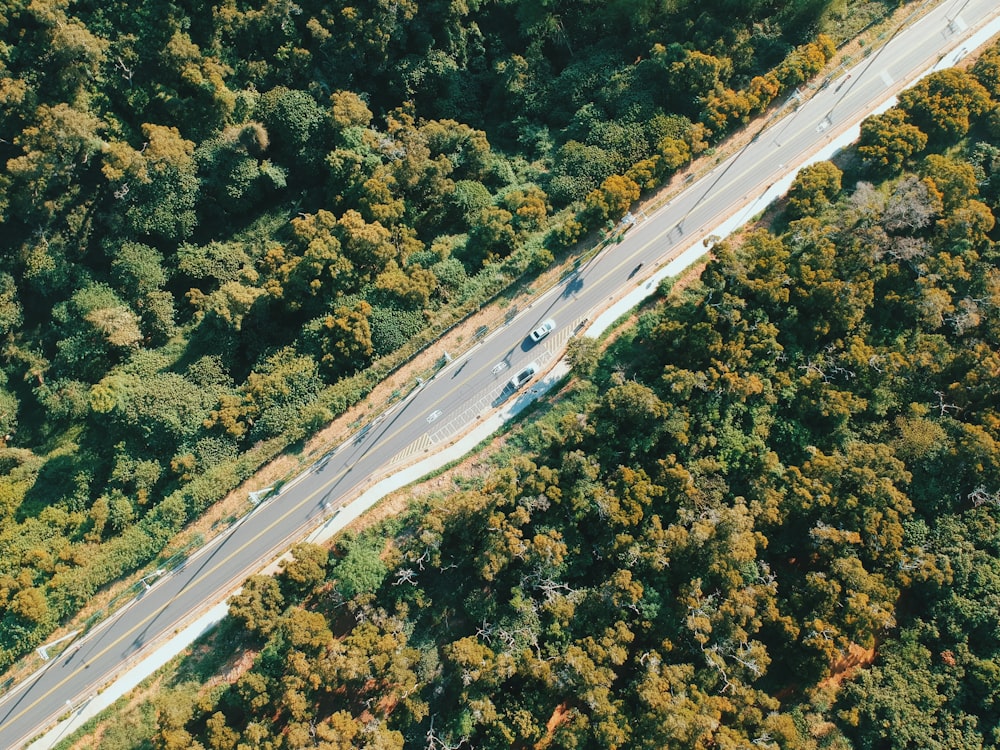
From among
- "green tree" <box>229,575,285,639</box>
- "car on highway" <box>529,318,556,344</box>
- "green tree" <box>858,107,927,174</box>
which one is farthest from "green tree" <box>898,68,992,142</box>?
"green tree" <box>229,575,285,639</box>

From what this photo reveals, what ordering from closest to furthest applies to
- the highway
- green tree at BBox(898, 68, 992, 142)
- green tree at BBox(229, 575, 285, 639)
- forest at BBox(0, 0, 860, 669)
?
green tree at BBox(229, 575, 285, 639) < the highway < green tree at BBox(898, 68, 992, 142) < forest at BBox(0, 0, 860, 669)

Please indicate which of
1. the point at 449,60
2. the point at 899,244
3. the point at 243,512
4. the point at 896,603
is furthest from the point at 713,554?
the point at 449,60

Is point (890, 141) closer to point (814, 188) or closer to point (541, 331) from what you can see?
point (814, 188)

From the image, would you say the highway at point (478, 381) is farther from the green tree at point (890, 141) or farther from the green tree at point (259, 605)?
the green tree at point (259, 605)

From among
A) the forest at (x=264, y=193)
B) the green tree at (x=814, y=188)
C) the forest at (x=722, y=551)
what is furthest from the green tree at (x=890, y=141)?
the forest at (x=264, y=193)

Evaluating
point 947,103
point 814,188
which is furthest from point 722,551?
point 947,103

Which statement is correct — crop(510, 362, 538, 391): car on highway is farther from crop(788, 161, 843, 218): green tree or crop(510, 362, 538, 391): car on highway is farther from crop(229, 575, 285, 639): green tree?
crop(788, 161, 843, 218): green tree

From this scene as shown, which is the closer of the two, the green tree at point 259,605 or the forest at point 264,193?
the green tree at point 259,605

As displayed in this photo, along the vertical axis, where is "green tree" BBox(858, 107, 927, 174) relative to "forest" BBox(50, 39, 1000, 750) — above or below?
above
